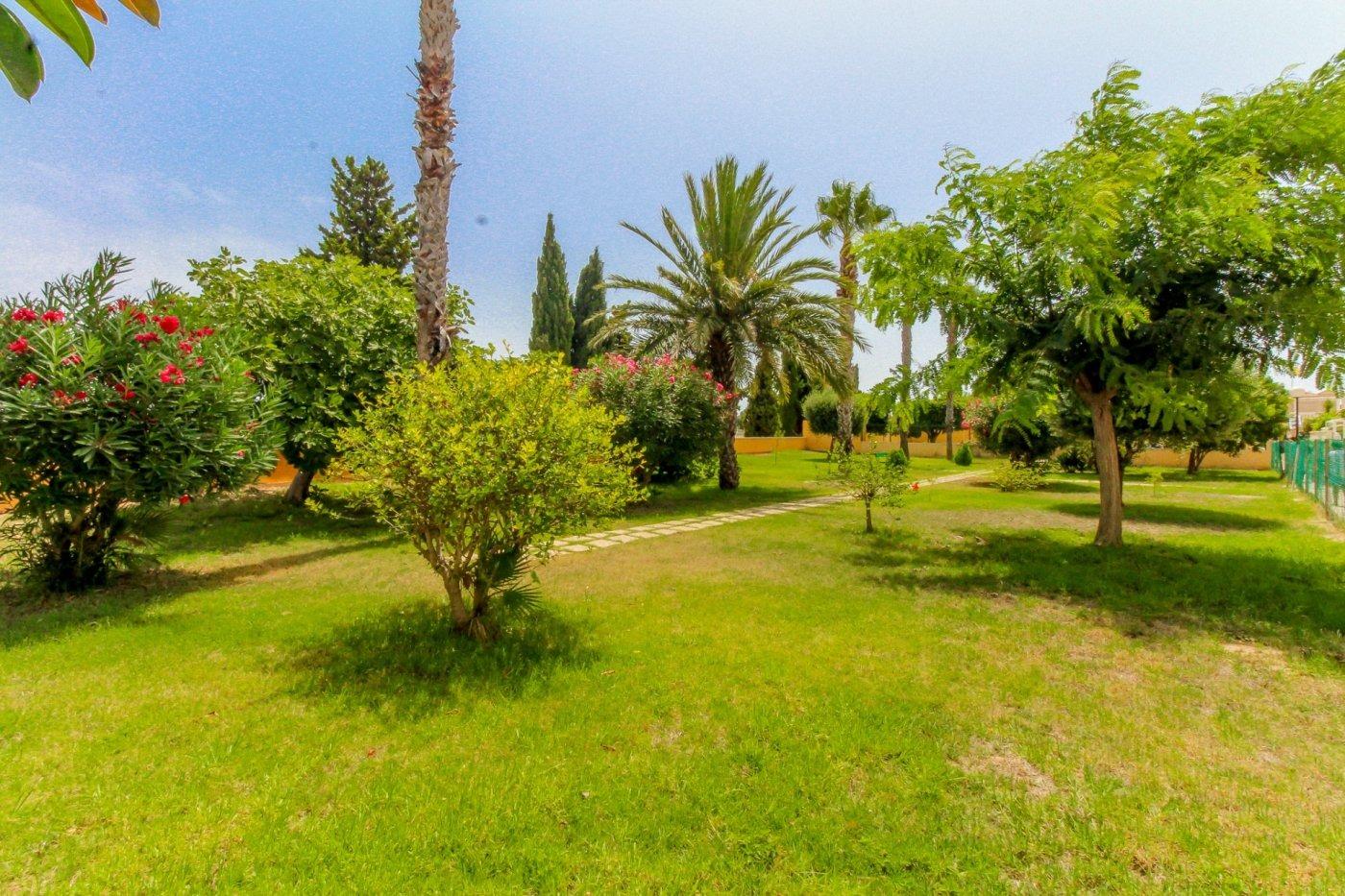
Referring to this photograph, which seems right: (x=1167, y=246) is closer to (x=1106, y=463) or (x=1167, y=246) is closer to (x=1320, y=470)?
(x=1106, y=463)

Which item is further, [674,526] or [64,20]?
[674,526]

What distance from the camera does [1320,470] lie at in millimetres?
12844

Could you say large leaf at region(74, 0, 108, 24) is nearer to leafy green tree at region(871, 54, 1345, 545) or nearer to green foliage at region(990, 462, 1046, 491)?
leafy green tree at region(871, 54, 1345, 545)

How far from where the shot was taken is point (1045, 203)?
7.30 metres

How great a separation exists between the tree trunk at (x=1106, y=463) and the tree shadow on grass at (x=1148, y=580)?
1.04ft

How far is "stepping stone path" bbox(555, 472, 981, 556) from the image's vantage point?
29.0ft

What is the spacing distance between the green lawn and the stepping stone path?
2.30 metres

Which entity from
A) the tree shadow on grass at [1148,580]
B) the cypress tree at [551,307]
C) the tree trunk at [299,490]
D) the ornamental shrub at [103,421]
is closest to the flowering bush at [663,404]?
the tree shadow on grass at [1148,580]

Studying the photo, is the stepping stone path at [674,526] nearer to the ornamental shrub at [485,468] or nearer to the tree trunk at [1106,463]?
the ornamental shrub at [485,468]

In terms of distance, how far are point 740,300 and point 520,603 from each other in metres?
11.8

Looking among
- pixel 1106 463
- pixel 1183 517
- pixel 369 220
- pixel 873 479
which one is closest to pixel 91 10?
pixel 873 479

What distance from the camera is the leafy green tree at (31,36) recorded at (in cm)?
53

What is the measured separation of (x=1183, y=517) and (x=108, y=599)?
58.6 feet

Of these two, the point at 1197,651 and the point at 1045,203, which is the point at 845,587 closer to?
the point at 1197,651
